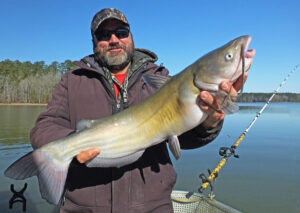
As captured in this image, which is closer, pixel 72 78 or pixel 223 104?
pixel 223 104

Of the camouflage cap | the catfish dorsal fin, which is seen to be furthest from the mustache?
the catfish dorsal fin

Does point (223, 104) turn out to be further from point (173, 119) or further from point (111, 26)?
point (111, 26)

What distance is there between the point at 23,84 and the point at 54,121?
71850mm

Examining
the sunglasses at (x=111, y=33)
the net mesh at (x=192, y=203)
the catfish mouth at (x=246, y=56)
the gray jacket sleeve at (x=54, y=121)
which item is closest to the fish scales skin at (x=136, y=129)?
the gray jacket sleeve at (x=54, y=121)

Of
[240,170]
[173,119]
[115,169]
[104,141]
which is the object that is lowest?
[240,170]

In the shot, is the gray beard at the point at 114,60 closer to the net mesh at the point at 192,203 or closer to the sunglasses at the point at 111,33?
the sunglasses at the point at 111,33

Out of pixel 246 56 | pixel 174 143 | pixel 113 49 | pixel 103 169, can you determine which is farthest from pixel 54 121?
pixel 246 56

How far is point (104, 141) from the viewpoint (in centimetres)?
229

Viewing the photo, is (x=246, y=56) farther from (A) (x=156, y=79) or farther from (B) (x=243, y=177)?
(B) (x=243, y=177)

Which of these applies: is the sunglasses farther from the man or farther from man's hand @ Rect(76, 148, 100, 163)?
man's hand @ Rect(76, 148, 100, 163)

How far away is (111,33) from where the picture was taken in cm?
317

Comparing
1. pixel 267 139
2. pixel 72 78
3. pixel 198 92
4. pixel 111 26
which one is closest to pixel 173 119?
pixel 198 92

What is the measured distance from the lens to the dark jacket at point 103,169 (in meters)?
2.48

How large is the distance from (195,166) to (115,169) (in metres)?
6.88
